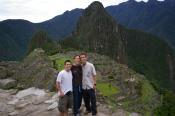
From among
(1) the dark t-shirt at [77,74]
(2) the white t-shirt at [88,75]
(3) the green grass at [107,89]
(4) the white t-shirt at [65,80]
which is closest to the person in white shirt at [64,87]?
(4) the white t-shirt at [65,80]

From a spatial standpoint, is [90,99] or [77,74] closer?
[77,74]

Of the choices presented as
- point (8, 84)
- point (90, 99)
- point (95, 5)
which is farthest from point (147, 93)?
point (95, 5)

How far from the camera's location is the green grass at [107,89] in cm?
1602

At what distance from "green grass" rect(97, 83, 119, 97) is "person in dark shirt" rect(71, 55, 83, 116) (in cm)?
219

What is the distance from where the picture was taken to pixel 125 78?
16.9 metres

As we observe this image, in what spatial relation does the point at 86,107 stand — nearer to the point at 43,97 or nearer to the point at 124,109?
the point at 124,109

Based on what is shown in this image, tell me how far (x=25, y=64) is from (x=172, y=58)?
164 meters

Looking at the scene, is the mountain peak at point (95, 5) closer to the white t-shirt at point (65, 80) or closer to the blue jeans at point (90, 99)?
the blue jeans at point (90, 99)

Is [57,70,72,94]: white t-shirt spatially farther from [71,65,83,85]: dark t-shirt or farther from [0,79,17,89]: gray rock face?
[0,79,17,89]: gray rock face

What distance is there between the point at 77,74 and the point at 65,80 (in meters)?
0.44

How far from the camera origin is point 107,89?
16375mm

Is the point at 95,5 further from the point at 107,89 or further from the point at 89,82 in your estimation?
the point at 89,82

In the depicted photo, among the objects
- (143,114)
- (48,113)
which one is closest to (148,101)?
(143,114)

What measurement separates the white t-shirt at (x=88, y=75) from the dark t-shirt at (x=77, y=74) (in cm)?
13
